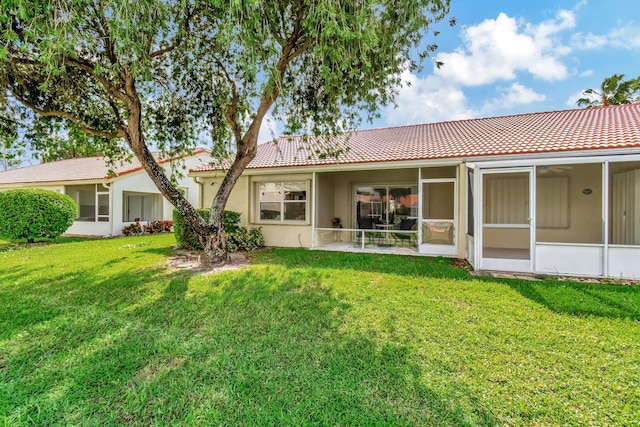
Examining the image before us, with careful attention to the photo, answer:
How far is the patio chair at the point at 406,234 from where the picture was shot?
10.9 metres

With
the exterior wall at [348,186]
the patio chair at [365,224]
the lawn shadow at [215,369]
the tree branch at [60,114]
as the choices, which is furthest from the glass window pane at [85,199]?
the patio chair at [365,224]

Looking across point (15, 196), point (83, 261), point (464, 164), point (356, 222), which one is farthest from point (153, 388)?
point (15, 196)

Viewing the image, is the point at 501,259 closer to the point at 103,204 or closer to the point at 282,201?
the point at 282,201

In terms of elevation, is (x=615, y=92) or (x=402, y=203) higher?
(x=615, y=92)

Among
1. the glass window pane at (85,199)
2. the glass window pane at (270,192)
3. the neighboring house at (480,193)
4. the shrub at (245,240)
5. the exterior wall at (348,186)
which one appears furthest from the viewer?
the glass window pane at (85,199)

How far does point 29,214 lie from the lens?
12320 mm

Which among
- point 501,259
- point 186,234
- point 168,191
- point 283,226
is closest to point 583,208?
point 501,259

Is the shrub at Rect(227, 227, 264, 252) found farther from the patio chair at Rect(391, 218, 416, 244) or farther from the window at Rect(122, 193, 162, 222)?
the window at Rect(122, 193, 162, 222)

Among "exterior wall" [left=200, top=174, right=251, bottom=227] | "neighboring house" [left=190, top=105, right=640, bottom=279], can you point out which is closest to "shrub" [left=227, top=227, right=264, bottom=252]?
"neighboring house" [left=190, top=105, right=640, bottom=279]

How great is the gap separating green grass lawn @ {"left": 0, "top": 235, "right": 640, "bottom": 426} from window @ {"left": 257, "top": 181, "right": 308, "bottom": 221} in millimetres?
5312

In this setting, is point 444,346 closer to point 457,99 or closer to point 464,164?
point 464,164

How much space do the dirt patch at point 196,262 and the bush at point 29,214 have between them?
283 inches

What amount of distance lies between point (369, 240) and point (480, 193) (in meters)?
4.89

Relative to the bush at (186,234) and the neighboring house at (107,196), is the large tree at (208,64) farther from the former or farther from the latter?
the neighboring house at (107,196)
